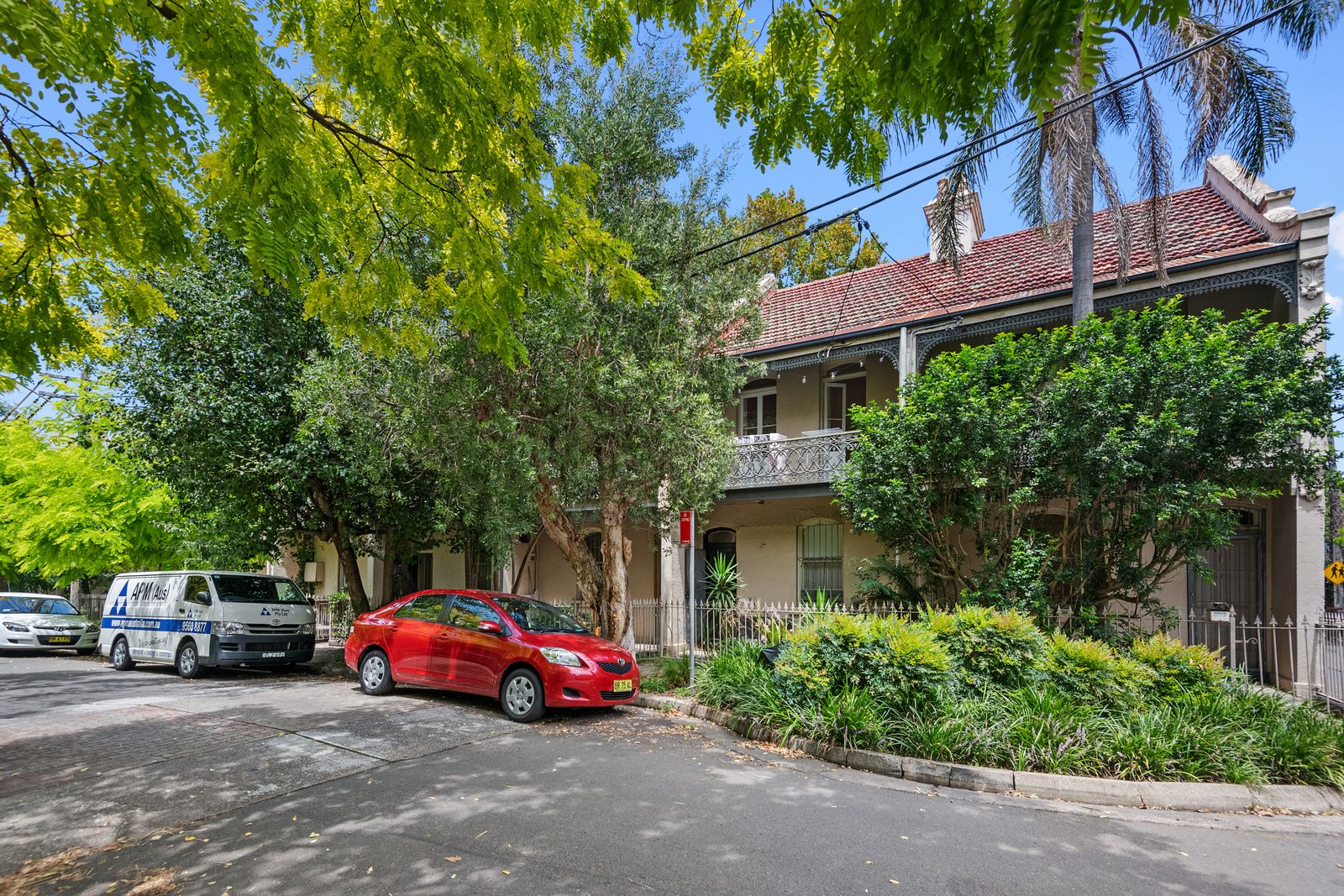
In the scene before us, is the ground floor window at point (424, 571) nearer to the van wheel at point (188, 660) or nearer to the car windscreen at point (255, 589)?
the car windscreen at point (255, 589)

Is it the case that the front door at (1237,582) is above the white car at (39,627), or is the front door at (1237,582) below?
above

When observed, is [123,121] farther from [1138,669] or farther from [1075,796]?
[1138,669]

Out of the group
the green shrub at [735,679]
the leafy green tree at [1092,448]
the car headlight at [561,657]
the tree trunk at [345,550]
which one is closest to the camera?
the green shrub at [735,679]

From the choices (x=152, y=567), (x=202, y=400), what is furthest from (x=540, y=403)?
(x=152, y=567)

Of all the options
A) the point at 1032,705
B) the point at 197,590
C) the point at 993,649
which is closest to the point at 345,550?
the point at 197,590

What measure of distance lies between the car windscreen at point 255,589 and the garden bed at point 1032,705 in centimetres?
930

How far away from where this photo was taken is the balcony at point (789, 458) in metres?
14.9

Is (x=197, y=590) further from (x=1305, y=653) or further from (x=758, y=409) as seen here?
(x=1305, y=653)

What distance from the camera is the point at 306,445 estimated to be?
13172 mm

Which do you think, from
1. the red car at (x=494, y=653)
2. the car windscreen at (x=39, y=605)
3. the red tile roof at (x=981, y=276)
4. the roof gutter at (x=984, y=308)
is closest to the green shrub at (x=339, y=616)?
the car windscreen at (x=39, y=605)

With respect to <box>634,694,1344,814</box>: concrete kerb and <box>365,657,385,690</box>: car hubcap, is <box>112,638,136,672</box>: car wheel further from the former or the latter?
<box>634,694,1344,814</box>: concrete kerb

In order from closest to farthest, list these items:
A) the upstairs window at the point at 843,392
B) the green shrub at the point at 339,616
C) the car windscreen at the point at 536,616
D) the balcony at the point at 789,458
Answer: the car windscreen at the point at 536,616, the balcony at the point at 789,458, the upstairs window at the point at 843,392, the green shrub at the point at 339,616

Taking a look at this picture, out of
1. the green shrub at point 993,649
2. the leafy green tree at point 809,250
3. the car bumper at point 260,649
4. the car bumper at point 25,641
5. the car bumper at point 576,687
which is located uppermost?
the leafy green tree at point 809,250

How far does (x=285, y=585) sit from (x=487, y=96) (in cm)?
1178
